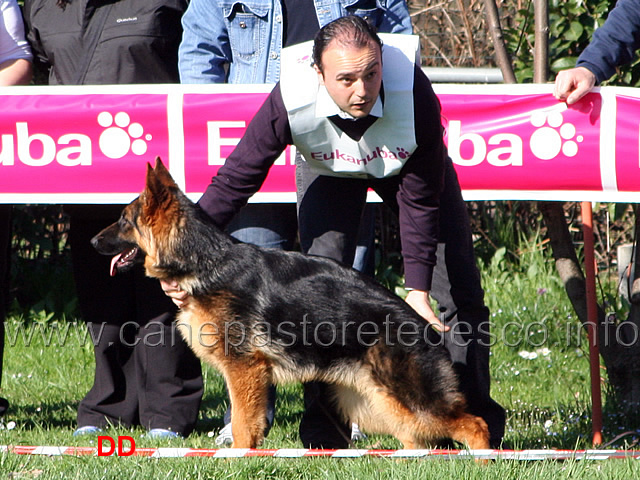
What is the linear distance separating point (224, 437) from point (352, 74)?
2111mm

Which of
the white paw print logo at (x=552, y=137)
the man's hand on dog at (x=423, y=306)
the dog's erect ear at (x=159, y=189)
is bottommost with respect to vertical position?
the man's hand on dog at (x=423, y=306)

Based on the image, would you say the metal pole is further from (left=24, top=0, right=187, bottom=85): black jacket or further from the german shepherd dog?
(left=24, top=0, right=187, bottom=85): black jacket

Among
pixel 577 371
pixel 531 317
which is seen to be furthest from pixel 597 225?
pixel 577 371

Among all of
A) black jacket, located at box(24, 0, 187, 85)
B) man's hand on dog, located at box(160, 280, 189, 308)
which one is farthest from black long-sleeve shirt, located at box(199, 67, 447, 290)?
black jacket, located at box(24, 0, 187, 85)

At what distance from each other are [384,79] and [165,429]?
2201 millimetres

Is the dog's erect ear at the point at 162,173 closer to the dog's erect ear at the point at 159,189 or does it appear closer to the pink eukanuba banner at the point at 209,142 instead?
the dog's erect ear at the point at 159,189

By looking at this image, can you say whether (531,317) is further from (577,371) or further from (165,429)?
(165,429)

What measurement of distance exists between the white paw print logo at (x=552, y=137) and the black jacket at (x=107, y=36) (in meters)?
2.04

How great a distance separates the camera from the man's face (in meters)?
3.26

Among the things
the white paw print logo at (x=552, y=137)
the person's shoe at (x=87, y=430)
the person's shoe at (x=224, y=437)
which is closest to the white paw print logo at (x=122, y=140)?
the person's shoe at (x=87, y=430)

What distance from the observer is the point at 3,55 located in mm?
4438

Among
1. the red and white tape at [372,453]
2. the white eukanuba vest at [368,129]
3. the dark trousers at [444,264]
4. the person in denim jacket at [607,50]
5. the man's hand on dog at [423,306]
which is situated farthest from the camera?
the person in denim jacket at [607,50]

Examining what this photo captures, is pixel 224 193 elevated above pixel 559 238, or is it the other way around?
pixel 224 193

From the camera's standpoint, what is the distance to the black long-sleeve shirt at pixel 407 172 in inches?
140
